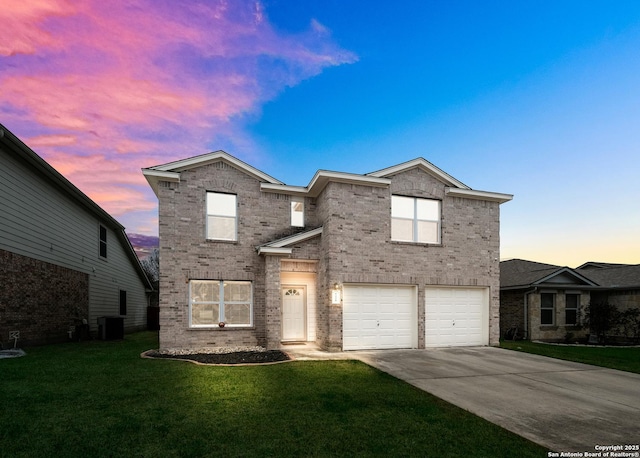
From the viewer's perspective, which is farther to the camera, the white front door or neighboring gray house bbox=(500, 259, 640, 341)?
neighboring gray house bbox=(500, 259, 640, 341)

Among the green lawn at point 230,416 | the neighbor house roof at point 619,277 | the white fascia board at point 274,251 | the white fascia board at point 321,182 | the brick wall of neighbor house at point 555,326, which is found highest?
the white fascia board at point 321,182

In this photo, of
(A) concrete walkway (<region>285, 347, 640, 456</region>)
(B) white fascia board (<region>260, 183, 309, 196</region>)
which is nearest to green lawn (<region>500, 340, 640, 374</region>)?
(A) concrete walkway (<region>285, 347, 640, 456</region>)

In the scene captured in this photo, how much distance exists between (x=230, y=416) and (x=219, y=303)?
25.0ft

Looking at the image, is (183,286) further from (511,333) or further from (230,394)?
(511,333)

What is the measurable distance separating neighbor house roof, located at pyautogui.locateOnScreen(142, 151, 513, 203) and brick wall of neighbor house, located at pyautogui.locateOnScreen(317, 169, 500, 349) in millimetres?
247

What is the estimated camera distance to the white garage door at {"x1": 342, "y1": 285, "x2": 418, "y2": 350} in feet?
41.3

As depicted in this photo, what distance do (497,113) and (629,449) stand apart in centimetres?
1532

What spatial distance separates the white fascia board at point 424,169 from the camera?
13117 mm

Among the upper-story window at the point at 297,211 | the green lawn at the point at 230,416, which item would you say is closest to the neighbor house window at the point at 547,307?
the upper-story window at the point at 297,211

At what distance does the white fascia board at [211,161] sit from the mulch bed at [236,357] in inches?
243

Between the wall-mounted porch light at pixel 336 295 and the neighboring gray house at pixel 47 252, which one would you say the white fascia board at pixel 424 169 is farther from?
the neighboring gray house at pixel 47 252

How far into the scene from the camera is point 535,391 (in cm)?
744

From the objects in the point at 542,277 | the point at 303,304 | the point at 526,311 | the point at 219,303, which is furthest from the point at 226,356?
the point at 542,277

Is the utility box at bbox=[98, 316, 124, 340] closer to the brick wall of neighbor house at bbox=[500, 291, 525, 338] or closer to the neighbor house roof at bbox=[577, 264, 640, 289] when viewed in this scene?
the brick wall of neighbor house at bbox=[500, 291, 525, 338]
